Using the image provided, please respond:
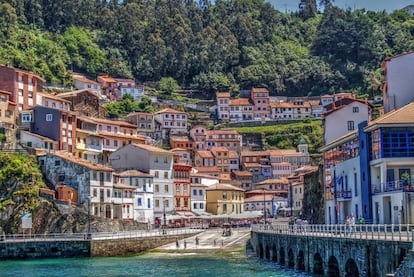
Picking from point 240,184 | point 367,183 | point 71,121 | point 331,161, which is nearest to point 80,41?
point 240,184

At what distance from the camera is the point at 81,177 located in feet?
303

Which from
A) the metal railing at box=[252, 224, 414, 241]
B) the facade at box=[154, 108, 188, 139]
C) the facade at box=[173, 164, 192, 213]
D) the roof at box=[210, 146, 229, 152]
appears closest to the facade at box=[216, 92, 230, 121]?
the facade at box=[154, 108, 188, 139]

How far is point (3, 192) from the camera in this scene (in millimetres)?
88000

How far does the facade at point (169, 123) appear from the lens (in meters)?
159

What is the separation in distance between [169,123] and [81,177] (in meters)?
69.9

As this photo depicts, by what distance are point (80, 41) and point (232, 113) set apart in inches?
1763

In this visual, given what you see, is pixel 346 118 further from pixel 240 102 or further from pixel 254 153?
pixel 240 102

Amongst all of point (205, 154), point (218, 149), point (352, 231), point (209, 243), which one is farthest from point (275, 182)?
point (352, 231)

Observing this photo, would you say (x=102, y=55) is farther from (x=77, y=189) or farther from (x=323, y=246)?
(x=323, y=246)

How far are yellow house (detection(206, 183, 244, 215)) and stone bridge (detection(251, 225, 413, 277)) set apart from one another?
51414 millimetres

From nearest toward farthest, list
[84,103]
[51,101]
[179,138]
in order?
[51,101] → [84,103] → [179,138]

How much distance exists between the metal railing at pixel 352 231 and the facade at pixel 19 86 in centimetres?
4753

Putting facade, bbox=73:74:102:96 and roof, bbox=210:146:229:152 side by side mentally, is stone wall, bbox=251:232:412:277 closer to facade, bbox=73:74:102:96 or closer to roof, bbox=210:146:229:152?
roof, bbox=210:146:229:152

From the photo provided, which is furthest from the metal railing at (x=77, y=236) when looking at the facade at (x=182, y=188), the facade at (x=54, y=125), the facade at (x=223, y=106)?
the facade at (x=223, y=106)
